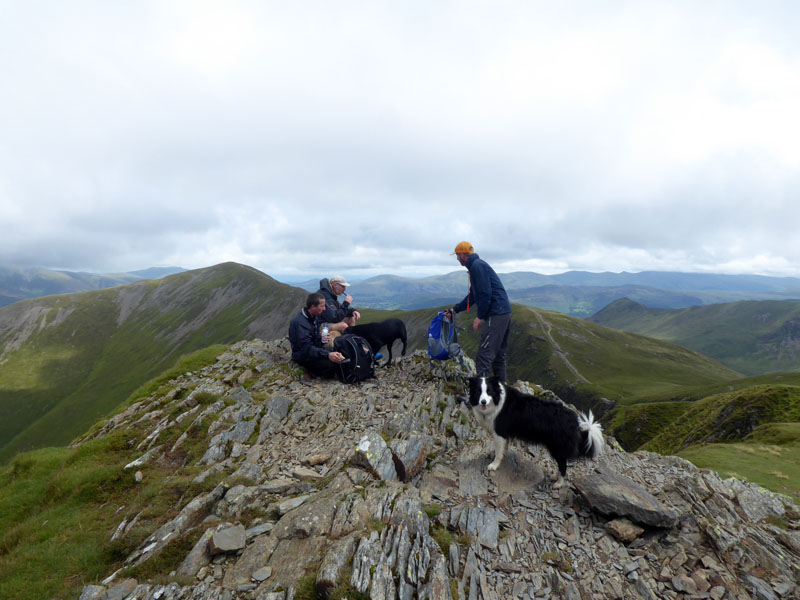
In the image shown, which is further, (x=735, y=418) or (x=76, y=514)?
(x=735, y=418)

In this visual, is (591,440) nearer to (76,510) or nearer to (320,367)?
(320,367)

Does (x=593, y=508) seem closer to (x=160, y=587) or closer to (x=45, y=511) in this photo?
(x=160, y=587)

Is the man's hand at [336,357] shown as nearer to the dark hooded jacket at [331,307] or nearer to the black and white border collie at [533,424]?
the dark hooded jacket at [331,307]

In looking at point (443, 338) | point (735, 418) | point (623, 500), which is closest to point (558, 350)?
point (735, 418)

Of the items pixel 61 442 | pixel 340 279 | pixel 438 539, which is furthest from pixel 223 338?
pixel 438 539

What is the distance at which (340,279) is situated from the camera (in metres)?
15.3

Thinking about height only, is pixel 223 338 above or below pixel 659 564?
below

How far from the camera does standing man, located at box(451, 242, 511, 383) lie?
10.6m

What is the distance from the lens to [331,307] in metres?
15.2

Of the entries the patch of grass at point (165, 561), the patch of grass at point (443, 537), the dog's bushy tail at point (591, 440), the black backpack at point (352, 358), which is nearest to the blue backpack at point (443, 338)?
the black backpack at point (352, 358)

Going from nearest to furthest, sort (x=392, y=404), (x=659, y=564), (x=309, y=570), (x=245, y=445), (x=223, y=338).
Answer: (x=309, y=570) → (x=659, y=564) → (x=245, y=445) → (x=392, y=404) → (x=223, y=338)

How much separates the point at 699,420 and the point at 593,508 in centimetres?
5501

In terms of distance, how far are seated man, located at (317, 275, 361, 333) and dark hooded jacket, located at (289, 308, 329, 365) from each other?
2.57 feet

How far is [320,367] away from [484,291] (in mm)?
8267
